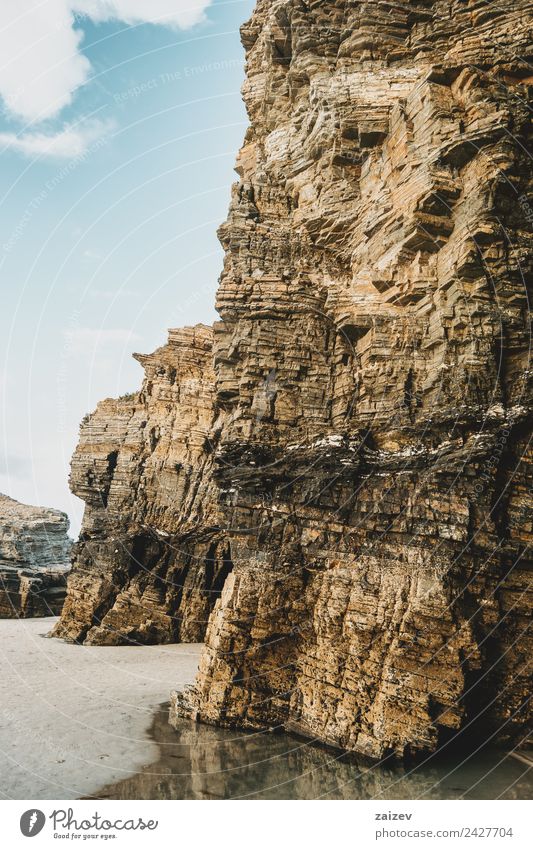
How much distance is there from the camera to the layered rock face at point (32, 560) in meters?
32.6

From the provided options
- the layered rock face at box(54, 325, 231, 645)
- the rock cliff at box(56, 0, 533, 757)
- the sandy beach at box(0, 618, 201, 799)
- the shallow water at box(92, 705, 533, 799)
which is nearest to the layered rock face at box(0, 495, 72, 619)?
the layered rock face at box(54, 325, 231, 645)

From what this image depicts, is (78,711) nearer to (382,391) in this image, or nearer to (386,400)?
(386,400)

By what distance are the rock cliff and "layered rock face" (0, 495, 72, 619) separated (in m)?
24.5

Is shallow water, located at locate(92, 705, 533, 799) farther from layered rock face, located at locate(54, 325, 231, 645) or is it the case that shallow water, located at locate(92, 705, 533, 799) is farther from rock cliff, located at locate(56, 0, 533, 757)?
layered rock face, located at locate(54, 325, 231, 645)

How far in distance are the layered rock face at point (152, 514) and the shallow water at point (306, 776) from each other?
544 inches

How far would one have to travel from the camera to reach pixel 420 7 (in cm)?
1524

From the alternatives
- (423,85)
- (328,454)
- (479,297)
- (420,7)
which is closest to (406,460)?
(328,454)

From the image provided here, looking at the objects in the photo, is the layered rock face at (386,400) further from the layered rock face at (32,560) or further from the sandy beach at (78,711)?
the layered rock face at (32,560)

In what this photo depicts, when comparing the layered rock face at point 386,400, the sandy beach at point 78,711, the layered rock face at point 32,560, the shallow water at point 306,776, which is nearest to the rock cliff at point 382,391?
the layered rock face at point 386,400

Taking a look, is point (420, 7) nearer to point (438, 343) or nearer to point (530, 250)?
point (530, 250)

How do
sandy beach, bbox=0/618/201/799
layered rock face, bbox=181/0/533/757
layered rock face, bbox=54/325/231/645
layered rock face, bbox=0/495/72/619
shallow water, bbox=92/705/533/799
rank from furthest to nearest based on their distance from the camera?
layered rock face, bbox=0/495/72/619, layered rock face, bbox=54/325/231/645, layered rock face, bbox=181/0/533/757, sandy beach, bbox=0/618/201/799, shallow water, bbox=92/705/533/799

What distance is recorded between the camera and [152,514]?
25953mm

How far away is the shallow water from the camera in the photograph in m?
8.50
